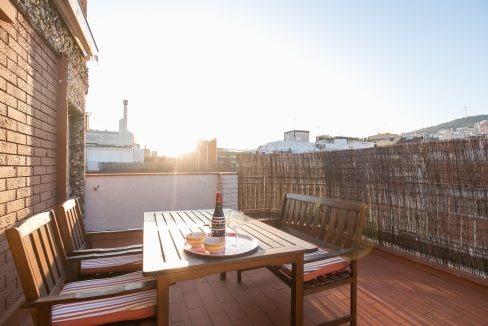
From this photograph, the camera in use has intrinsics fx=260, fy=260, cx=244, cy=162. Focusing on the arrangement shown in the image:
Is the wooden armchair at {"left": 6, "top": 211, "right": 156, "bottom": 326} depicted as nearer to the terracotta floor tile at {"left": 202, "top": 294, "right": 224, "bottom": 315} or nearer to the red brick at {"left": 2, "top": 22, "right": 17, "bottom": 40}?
the terracotta floor tile at {"left": 202, "top": 294, "right": 224, "bottom": 315}

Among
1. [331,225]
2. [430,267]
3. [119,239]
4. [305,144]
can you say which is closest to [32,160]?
[119,239]

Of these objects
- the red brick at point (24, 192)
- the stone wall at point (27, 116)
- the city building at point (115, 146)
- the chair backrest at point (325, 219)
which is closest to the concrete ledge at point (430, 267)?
the chair backrest at point (325, 219)

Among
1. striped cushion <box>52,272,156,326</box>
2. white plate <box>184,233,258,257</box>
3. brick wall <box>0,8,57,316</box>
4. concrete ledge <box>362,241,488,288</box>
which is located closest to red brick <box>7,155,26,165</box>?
brick wall <box>0,8,57,316</box>

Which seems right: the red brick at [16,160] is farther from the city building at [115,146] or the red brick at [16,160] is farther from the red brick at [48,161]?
the city building at [115,146]

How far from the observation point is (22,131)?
2.07m

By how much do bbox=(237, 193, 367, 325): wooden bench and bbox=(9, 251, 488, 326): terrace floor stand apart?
0.26 meters

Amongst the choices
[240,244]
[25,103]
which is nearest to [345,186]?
[240,244]

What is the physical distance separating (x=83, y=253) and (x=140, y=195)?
3.16 metres

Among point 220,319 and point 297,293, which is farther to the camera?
point 220,319

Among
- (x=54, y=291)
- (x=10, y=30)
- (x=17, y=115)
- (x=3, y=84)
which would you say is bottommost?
(x=54, y=291)

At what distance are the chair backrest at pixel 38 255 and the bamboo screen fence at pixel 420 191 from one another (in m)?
2.24

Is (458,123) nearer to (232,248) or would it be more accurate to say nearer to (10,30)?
(232,248)

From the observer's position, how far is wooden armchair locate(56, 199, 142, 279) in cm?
184

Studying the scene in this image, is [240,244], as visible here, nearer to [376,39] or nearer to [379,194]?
[379,194]
